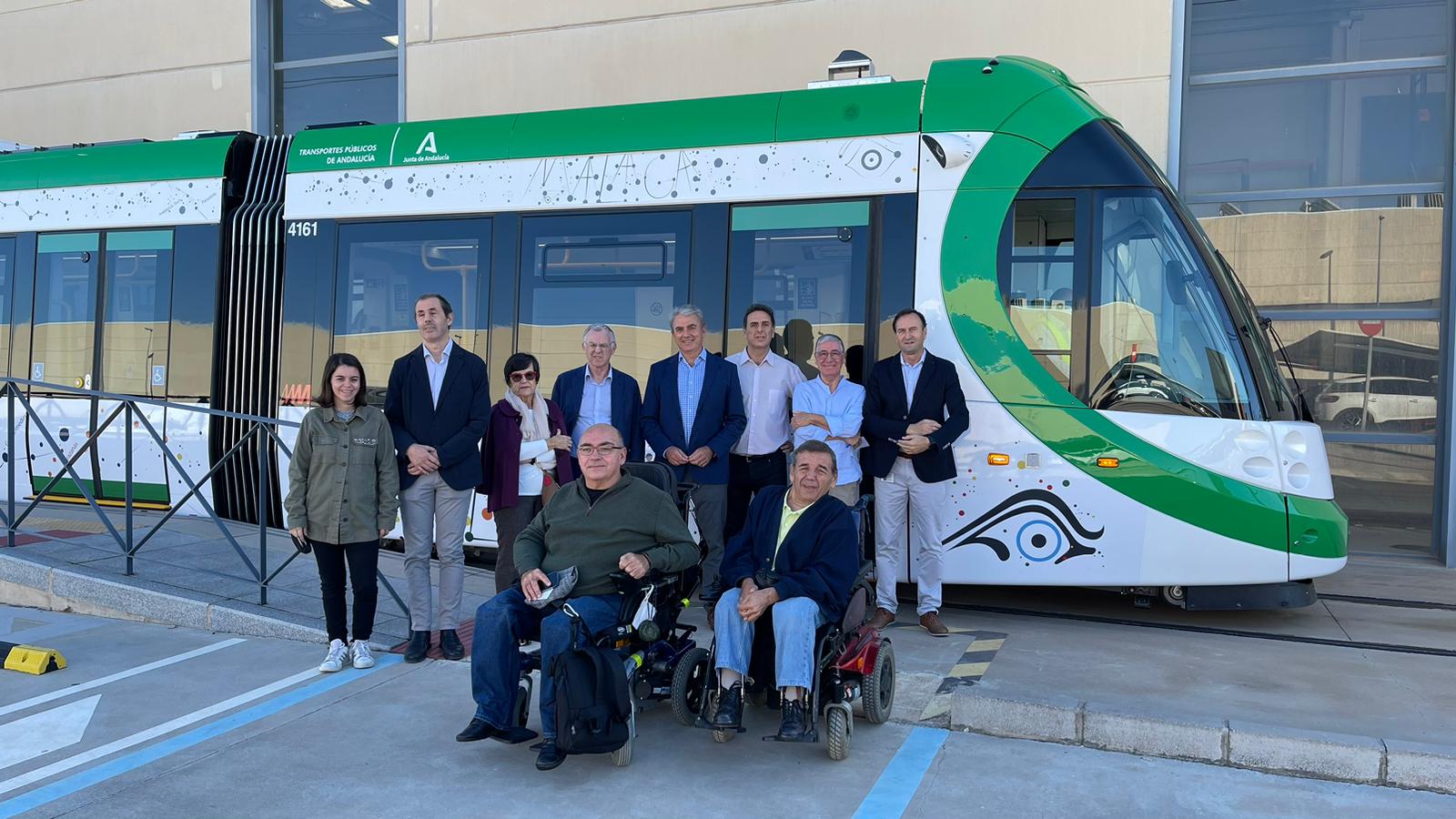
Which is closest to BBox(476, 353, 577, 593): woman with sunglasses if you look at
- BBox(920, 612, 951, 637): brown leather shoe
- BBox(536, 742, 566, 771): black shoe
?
BBox(536, 742, 566, 771): black shoe

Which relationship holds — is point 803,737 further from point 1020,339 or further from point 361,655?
point 1020,339

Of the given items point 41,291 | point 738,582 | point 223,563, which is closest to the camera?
point 738,582

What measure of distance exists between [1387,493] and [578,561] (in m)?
8.32

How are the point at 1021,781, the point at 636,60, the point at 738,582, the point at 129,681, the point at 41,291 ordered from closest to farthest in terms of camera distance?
1. the point at 1021,781
2. the point at 738,582
3. the point at 129,681
4. the point at 41,291
5. the point at 636,60

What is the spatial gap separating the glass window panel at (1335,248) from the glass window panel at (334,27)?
9733 mm

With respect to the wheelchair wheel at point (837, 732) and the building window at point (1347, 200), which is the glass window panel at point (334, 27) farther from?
the wheelchair wheel at point (837, 732)

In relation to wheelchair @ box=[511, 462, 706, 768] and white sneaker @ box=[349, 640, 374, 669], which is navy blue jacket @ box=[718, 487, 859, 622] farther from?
white sneaker @ box=[349, 640, 374, 669]

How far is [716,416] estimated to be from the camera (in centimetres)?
625

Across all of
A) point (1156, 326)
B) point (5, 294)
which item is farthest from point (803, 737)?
point (5, 294)

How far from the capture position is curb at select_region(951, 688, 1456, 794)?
4.33 m

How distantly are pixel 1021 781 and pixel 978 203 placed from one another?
3403 millimetres

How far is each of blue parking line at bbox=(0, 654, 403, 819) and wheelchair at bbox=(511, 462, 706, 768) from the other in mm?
1270

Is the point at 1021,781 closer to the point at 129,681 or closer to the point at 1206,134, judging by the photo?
the point at 129,681

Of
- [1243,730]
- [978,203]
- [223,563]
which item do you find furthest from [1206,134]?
[223,563]
